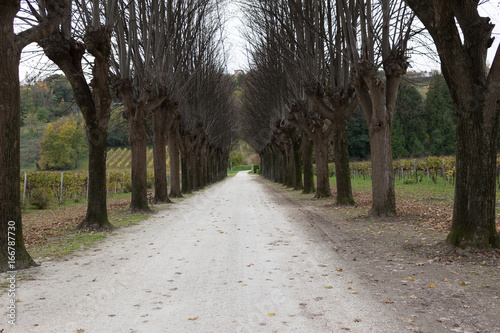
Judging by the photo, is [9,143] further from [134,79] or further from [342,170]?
[342,170]

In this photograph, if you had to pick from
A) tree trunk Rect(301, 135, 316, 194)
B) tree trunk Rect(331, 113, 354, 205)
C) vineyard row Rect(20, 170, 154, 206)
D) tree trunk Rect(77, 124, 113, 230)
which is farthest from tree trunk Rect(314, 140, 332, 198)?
vineyard row Rect(20, 170, 154, 206)

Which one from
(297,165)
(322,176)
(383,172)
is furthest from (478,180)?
(297,165)

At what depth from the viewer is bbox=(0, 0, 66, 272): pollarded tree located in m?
5.61

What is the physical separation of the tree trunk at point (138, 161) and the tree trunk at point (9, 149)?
8.33 m

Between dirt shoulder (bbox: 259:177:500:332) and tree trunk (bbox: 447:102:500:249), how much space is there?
27 cm

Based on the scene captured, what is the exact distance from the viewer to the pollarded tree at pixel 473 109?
5898mm

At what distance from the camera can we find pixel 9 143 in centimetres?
570

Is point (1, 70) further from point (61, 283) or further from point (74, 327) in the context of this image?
point (74, 327)

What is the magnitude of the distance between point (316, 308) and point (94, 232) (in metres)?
7.36

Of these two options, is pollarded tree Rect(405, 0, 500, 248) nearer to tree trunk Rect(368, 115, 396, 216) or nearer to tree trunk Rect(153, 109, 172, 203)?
tree trunk Rect(368, 115, 396, 216)

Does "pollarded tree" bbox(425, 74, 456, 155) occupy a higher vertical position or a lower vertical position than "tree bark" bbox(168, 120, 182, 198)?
higher

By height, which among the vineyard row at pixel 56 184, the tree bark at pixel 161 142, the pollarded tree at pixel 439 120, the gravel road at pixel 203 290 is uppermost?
the pollarded tree at pixel 439 120

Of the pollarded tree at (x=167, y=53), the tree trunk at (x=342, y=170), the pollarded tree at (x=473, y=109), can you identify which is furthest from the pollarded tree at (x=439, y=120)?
the pollarded tree at (x=473, y=109)

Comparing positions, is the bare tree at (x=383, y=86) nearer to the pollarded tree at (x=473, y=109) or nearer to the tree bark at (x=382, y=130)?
the tree bark at (x=382, y=130)
